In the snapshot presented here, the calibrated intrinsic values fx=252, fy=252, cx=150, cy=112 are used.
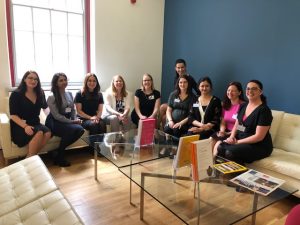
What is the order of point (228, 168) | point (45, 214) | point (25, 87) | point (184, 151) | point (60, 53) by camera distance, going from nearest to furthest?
point (45, 214) < point (184, 151) < point (228, 168) < point (25, 87) < point (60, 53)

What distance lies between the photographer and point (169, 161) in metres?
2.28

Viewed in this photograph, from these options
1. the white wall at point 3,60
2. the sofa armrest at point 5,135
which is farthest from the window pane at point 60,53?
the sofa armrest at point 5,135

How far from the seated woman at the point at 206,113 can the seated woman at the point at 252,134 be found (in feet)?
1.35

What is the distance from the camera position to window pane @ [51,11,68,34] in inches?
146

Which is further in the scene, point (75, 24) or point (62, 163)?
point (75, 24)

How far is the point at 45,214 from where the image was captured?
1350mm

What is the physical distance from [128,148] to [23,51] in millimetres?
2265

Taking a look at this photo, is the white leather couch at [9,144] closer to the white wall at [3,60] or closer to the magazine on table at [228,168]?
the white wall at [3,60]

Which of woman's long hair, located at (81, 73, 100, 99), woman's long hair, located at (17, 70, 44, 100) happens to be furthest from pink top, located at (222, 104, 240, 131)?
woman's long hair, located at (17, 70, 44, 100)

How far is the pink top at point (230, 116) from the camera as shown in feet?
9.42

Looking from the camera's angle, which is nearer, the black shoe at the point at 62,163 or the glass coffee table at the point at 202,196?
the glass coffee table at the point at 202,196

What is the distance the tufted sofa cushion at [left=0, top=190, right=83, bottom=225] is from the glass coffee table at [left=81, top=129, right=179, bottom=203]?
756 millimetres

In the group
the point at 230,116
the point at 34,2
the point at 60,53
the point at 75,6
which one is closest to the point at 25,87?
the point at 60,53

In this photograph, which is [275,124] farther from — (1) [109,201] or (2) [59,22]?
(2) [59,22]
